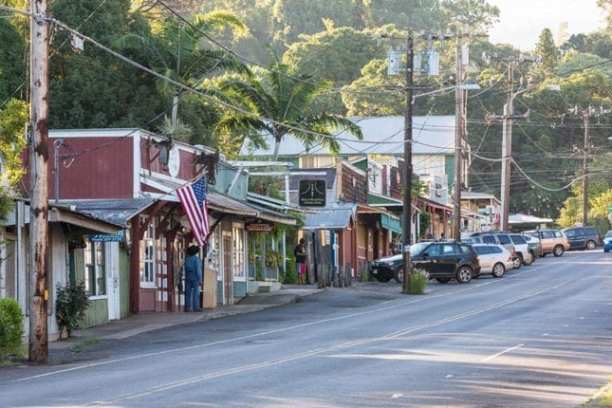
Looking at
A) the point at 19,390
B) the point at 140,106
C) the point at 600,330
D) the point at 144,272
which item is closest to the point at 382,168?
the point at 140,106

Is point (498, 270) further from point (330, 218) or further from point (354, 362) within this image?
point (354, 362)

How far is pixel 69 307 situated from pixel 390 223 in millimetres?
35209

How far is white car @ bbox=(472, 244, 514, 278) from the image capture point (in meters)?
56.5

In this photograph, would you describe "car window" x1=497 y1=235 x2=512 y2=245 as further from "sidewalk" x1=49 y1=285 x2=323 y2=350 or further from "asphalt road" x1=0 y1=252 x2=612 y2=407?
"asphalt road" x1=0 y1=252 x2=612 y2=407

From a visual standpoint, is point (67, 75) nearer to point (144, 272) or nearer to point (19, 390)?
point (144, 272)

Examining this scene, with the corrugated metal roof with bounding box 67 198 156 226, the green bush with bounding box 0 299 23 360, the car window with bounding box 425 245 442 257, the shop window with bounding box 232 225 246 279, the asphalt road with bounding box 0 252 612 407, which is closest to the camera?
the asphalt road with bounding box 0 252 612 407

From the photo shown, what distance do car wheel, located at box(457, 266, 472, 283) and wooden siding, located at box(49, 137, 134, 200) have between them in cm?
2110

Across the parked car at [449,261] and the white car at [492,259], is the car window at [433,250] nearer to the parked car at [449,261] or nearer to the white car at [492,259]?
the parked car at [449,261]

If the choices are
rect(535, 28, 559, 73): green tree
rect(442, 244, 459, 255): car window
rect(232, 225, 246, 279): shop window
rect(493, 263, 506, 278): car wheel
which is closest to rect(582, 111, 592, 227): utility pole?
rect(535, 28, 559, 73): green tree

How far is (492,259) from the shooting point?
56594mm

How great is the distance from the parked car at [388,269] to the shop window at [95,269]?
22077mm

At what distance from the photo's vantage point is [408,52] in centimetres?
4741

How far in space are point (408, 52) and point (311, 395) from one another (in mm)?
32263

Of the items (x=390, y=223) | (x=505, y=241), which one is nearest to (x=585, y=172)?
(x=505, y=241)
